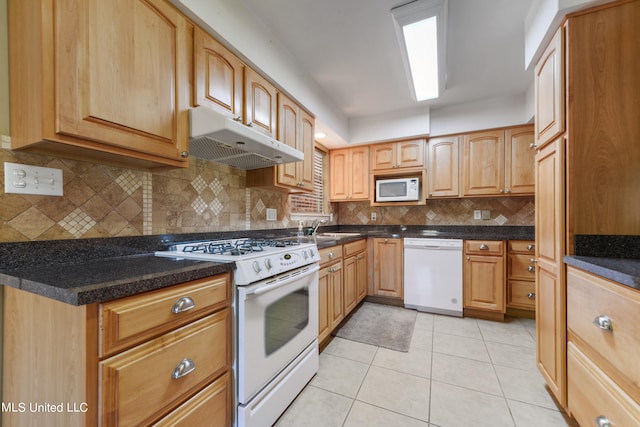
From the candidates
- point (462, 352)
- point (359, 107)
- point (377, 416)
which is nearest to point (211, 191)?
point (377, 416)

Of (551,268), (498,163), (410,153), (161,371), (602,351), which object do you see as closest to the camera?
(161,371)

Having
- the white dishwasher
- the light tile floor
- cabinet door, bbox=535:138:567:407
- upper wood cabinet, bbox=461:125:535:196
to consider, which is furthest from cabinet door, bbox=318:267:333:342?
upper wood cabinet, bbox=461:125:535:196

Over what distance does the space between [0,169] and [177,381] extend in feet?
3.39

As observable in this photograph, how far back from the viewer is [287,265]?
4.64 ft

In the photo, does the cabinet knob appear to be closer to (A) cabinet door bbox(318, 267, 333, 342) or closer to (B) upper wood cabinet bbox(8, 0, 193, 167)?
(A) cabinet door bbox(318, 267, 333, 342)

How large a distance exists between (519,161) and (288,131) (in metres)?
2.61

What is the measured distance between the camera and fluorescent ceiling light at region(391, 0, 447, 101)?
1.52 metres

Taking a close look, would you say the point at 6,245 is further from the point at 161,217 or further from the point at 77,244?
the point at 161,217

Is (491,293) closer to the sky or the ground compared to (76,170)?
closer to the ground

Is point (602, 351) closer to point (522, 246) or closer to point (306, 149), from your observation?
point (522, 246)

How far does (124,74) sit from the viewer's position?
1.03 m

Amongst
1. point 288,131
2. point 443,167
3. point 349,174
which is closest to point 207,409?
point 288,131

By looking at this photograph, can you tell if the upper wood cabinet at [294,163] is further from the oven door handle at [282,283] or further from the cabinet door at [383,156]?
the cabinet door at [383,156]

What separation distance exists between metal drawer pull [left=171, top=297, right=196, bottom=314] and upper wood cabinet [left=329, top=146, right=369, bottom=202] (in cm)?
279
